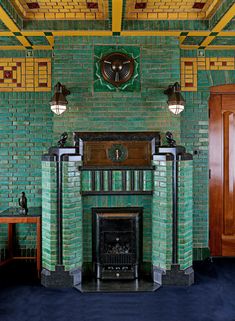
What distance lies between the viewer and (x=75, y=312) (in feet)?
10.9

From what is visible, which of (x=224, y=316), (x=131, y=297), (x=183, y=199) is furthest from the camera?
(x=183, y=199)

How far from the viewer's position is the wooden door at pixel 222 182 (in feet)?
16.2

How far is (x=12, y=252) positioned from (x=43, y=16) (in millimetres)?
3209

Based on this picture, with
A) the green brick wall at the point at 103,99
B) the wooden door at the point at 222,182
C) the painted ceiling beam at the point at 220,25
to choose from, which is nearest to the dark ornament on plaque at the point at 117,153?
the green brick wall at the point at 103,99

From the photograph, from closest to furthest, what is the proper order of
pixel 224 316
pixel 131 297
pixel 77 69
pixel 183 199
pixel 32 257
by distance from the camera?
pixel 224 316
pixel 131 297
pixel 183 199
pixel 77 69
pixel 32 257

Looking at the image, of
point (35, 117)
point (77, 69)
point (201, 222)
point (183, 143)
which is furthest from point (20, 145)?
point (201, 222)

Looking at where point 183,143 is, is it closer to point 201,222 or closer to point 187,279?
point 201,222

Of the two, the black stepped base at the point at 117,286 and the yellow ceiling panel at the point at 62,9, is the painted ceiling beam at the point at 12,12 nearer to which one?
the yellow ceiling panel at the point at 62,9

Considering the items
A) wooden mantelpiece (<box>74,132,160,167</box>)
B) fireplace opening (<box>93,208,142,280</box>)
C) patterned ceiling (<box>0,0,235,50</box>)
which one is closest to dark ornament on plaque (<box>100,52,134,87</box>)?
patterned ceiling (<box>0,0,235,50</box>)

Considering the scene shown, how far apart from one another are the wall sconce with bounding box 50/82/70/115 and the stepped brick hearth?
0.40 metres

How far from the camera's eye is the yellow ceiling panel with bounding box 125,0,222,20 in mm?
3701

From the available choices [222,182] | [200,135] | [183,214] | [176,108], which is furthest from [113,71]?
[222,182]

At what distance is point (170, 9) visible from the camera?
388 cm

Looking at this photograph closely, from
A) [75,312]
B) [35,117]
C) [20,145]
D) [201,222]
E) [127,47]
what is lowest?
[75,312]
